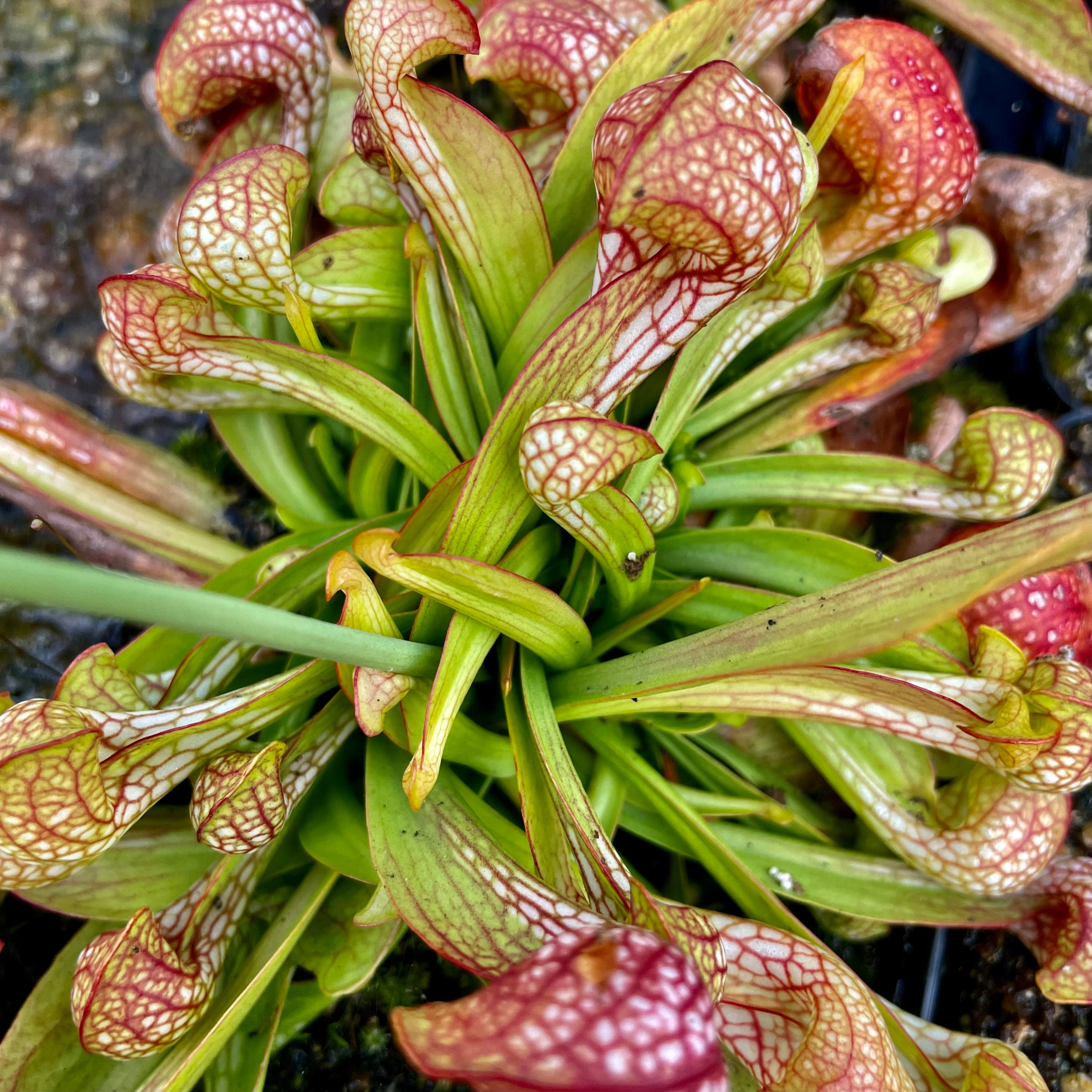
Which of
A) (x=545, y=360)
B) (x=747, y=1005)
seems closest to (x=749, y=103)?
(x=545, y=360)

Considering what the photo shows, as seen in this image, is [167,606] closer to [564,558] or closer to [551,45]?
[564,558]

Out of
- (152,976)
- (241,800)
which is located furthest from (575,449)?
(152,976)

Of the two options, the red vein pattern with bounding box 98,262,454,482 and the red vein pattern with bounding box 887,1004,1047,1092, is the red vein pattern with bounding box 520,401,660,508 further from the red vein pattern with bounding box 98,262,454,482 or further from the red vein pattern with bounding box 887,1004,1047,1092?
the red vein pattern with bounding box 887,1004,1047,1092

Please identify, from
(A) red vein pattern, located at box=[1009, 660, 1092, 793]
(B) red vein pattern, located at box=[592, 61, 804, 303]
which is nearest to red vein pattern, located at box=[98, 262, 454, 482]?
(B) red vein pattern, located at box=[592, 61, 804, 303]

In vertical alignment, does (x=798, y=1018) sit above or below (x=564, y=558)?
below

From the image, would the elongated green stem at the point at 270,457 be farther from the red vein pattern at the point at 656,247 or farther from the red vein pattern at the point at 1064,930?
the red vein pattern at the point at 1064,930
